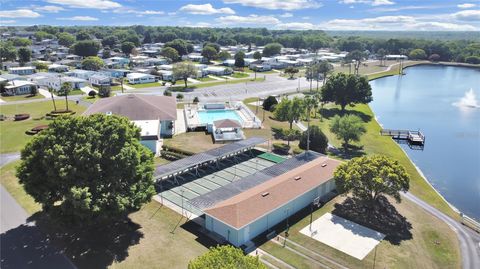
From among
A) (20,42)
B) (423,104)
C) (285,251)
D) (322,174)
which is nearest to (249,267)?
(285,251)

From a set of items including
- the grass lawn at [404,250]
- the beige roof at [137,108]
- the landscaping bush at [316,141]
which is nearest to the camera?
the grass lawn at [404,250]

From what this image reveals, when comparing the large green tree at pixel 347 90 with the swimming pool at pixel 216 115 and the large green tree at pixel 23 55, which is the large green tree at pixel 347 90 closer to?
the swimming pool at pixel 216 115

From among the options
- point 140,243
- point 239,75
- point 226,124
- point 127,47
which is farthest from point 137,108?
point 127,47

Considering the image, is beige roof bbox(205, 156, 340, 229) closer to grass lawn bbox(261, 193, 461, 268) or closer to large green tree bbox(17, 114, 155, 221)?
grass lawn bbox(261, 193, 461, 268)

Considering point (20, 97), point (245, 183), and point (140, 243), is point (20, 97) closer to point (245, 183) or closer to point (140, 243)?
point (245, 183)

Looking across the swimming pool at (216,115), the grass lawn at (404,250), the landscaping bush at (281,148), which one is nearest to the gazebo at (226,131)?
the landscaping bush at (281,148)

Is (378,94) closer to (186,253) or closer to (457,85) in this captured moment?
(457,85)
